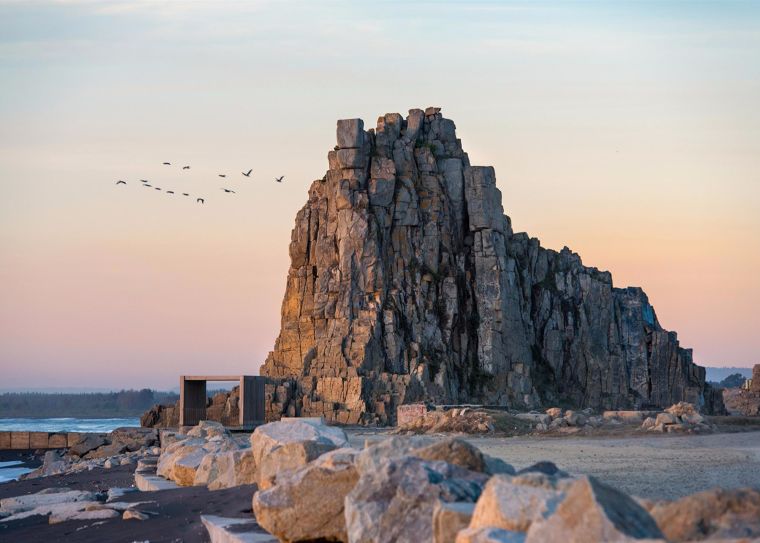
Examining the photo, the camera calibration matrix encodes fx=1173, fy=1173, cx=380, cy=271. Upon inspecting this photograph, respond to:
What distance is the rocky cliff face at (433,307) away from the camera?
6462 cm

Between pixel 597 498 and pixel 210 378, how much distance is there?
4621cm

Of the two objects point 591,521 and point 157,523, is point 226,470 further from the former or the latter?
point 591,521

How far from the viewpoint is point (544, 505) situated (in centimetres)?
812

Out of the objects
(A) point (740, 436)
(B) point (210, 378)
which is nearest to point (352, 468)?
(A) point (740, 436)

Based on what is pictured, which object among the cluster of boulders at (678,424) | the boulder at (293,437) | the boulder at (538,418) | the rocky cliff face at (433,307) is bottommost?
the boulder at (293,437)

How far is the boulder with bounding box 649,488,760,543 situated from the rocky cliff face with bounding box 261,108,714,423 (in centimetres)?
5181

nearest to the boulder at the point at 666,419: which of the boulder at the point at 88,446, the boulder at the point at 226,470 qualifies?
the boulder at the point at 226,470

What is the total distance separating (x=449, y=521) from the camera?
8734 millimetres

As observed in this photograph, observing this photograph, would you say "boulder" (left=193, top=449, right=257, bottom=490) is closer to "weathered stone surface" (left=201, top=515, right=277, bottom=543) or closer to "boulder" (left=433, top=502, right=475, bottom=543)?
"weathered stone surface" (left=201, top=515, right=277, bottom=543)

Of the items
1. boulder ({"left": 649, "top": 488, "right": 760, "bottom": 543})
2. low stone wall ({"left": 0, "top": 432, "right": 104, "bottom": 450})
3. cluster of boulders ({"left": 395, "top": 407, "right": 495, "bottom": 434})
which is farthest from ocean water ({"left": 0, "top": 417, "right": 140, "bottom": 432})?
boulder ({"left": 649, "top": 488, "right": 760, "bottom": 543})

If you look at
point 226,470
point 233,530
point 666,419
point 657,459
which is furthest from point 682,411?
point 233,530

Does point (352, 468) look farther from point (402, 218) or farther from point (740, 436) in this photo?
point (402, 218)

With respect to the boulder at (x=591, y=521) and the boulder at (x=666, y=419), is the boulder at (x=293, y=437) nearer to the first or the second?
the boulder at (x=591, y=521)

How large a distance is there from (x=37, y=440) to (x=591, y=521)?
215ft
